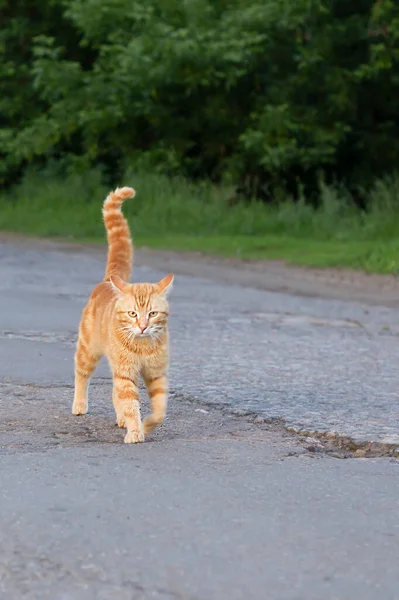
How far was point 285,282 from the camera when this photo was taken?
16.9 meters

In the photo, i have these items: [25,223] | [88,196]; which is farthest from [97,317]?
[88,196]

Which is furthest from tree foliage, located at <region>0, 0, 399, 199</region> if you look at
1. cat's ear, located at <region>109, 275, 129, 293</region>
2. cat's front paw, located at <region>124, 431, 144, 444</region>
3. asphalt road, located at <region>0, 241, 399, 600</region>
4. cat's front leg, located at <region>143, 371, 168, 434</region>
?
cat's front paw, located at <region>124, 431, 144, 444</region>

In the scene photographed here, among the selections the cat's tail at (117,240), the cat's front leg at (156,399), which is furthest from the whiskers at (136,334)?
the cat's tail at (117,240)

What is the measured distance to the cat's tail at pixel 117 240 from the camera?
809 centimetres

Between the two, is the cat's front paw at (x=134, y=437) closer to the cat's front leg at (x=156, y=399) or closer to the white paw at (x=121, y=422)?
the cat's front leg at (x=156, y=399)

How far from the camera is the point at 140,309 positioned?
691 centimetres

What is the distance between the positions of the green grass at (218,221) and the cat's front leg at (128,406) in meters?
11.7

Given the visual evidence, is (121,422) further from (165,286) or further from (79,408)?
(165,286)

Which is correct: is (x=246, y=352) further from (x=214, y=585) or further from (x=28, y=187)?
(x=28, y=187)

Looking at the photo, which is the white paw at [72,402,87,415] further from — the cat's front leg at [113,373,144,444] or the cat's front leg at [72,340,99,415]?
the cat's front leg at [113,373,144,444]

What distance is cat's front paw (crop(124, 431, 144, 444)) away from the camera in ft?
21.5

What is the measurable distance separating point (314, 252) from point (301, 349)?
10.3 metres

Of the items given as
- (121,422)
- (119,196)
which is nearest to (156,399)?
(121,422)

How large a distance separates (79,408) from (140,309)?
804 millimetres
